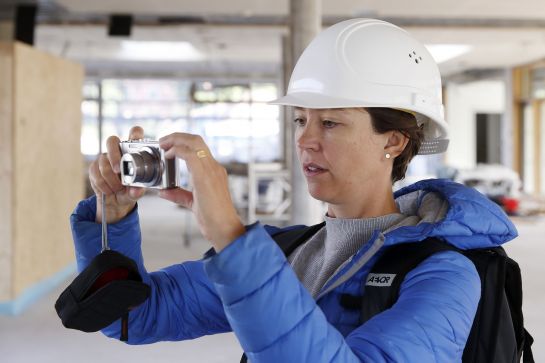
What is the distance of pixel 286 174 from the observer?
38.4 feet

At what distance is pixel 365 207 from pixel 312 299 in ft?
1.82

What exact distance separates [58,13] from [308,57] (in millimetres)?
10656

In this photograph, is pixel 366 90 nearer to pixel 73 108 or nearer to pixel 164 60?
pixel 73 108

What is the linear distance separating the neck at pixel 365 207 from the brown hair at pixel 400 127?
0.32ft

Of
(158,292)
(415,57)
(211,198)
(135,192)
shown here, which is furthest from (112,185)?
(415,57)

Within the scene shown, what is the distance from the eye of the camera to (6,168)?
5.88 meters

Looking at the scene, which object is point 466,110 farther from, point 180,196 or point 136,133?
point 180,196

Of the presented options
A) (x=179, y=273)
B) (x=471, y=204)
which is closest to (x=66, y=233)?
(x=179, y=273)

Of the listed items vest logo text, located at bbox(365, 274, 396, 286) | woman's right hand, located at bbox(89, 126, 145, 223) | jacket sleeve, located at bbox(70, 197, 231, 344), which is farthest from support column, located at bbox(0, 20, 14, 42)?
vest logo text, located at bbox(365, 274, 396, 286)

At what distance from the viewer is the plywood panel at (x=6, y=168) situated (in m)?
5.81

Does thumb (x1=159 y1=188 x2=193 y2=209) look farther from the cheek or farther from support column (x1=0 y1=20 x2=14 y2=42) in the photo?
support column (x1=0 y1=20 x2=14 y2=42)

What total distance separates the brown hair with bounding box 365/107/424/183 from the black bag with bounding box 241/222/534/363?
0.28 meters

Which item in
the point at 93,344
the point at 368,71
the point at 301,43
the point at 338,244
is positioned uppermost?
the point at 301,43

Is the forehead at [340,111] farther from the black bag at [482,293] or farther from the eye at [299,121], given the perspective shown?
the black bag at [482,293]
